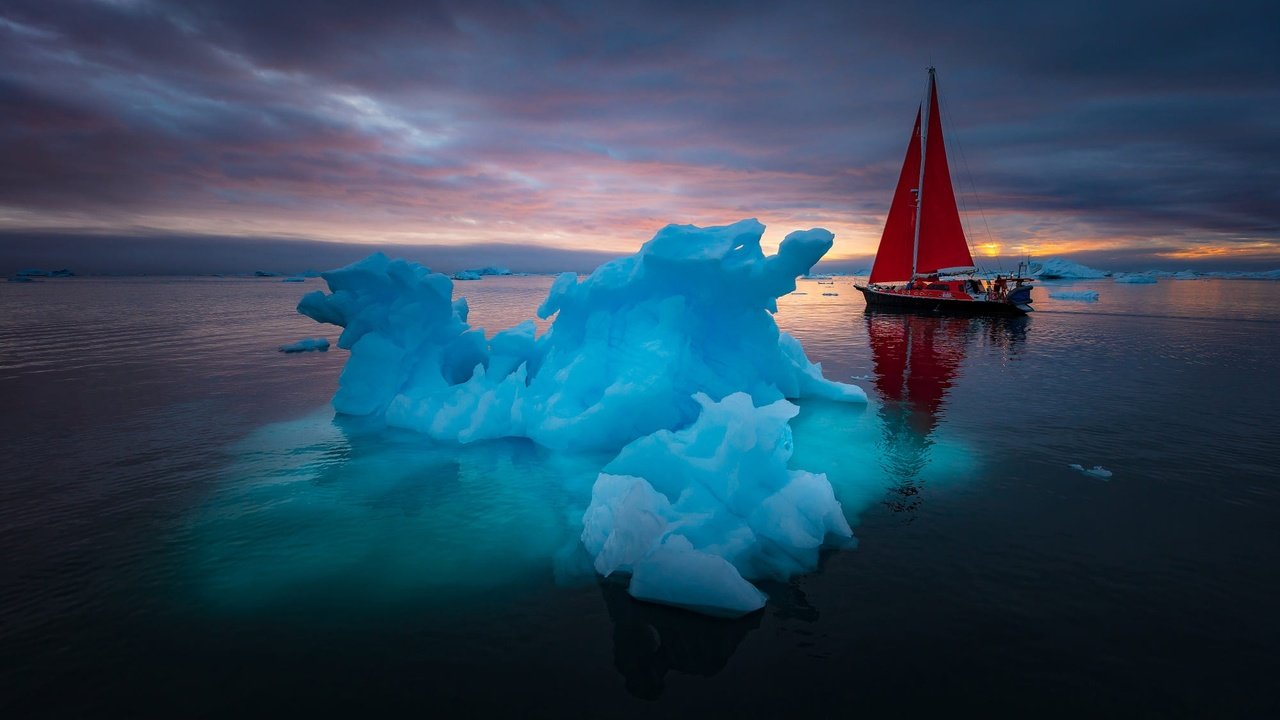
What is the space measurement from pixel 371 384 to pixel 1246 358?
3320cm

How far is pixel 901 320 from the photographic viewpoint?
40344 mm

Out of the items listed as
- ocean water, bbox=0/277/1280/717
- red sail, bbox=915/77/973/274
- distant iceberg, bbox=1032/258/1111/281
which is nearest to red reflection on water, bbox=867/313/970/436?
ocean water, bbox=0/277/1280/717

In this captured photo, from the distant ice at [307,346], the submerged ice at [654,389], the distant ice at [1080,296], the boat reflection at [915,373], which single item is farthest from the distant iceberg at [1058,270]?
the distant ice at [307,346]

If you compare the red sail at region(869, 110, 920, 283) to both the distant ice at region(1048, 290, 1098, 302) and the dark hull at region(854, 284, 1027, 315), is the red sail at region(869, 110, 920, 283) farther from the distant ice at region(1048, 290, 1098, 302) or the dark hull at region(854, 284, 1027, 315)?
the distant ice at region(1048, 290, 1098, 302)

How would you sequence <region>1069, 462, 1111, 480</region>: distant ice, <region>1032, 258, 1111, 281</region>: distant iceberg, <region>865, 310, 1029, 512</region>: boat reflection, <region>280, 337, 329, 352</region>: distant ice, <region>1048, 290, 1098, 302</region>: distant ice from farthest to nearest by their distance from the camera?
<region>1032, 258, 1111, 281</region>: distant iceberg → <region>1048, 290, 1098, 302</region>: distant ice → <region>280, 337, 329, 352</region>: distant ice → <region>865, 310, 1029, 512</region>: boat reflection → <region>1069, 462, 1111, 480</region>: distant ice

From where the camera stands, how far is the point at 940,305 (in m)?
43.2

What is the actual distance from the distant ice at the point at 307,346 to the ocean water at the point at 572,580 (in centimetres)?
1072

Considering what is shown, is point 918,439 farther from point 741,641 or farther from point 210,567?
point 210,567

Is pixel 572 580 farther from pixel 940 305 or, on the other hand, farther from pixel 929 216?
pixel 929 216

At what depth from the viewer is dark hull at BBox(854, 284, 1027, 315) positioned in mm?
41250

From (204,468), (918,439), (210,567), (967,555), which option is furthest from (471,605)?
(918,439)

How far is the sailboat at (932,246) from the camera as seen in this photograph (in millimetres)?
42438

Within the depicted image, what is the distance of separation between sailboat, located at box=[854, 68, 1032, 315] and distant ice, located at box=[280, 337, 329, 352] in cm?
4149

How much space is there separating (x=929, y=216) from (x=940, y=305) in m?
7.53
